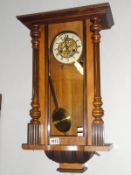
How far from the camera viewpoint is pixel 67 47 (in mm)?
1192

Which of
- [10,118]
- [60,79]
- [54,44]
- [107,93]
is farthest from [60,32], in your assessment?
[10,118]

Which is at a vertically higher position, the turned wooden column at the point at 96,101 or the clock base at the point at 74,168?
the turned wooden column at the point at 96,101

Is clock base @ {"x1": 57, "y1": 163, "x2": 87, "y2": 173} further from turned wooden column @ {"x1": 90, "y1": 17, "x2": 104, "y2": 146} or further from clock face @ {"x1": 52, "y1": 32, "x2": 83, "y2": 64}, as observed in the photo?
clock face @ {"x1": 52, "y1": 32, "x2": 83, "y2": 64}

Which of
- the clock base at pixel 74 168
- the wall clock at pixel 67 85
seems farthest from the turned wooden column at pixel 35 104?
the clock base at pixel 74 168

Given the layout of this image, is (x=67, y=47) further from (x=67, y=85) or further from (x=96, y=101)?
(x=96, y=101)

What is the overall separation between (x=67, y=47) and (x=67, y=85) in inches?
6.3

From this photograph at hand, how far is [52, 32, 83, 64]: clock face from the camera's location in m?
1.18

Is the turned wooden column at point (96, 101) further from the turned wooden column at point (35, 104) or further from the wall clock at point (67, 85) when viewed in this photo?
the turned wooden column at point (35, 104)

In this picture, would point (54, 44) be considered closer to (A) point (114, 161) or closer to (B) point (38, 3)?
(B) point (38, 3)

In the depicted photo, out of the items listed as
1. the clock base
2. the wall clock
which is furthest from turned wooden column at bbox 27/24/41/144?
the clock base

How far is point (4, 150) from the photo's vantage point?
140cm

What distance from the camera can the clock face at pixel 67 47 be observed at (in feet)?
3.86

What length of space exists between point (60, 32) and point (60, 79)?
20 centimetres

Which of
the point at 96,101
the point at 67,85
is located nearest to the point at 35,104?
the point at 67,85
